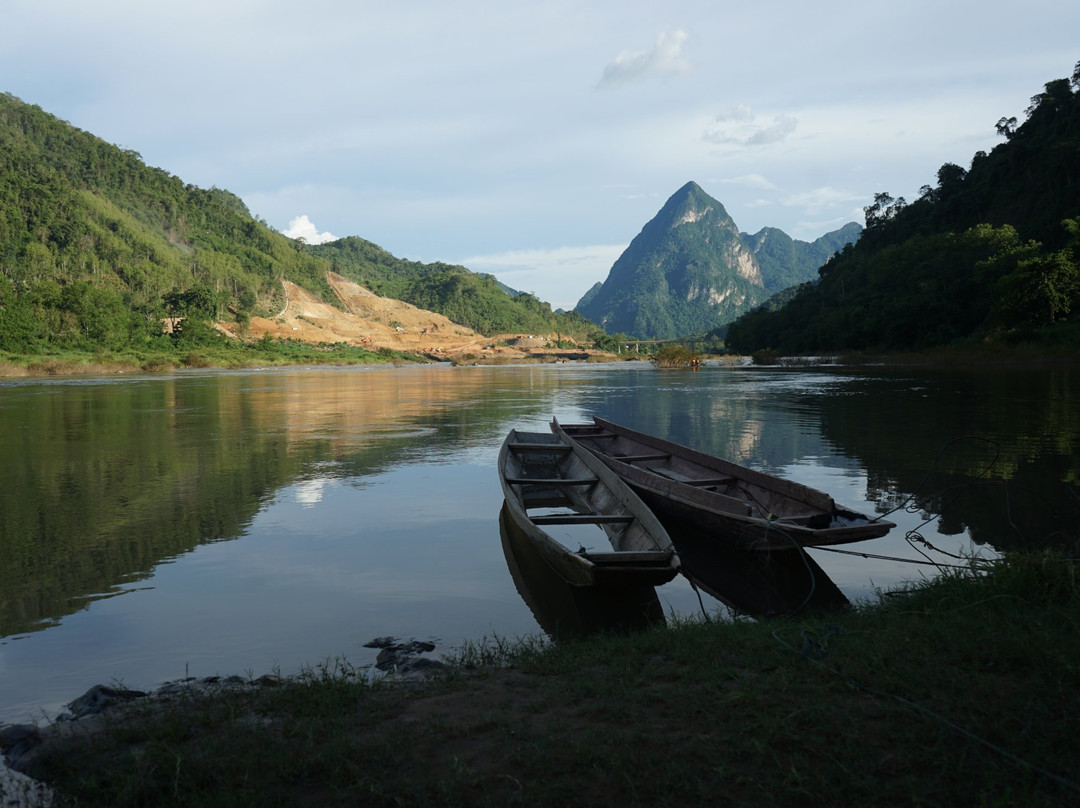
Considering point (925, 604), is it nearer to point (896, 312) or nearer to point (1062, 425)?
point (1062, 425)

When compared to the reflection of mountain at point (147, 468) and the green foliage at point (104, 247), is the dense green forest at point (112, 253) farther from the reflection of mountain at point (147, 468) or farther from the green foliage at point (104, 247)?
the reflection of mountain at point (147, 468)

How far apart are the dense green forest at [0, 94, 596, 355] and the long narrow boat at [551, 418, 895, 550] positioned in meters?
79.4

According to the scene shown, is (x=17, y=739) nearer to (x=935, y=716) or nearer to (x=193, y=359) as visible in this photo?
(x=935, y=716)

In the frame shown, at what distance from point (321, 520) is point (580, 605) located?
17.9 feet

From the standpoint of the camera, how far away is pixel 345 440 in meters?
20.9

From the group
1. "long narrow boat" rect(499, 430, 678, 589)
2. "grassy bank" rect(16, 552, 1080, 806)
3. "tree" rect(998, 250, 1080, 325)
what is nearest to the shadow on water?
"long narrow boat" rect(499, 430, 678, 589)

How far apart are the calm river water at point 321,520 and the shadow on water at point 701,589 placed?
228 millimetres

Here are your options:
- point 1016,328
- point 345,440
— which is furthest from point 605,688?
point 1016,328

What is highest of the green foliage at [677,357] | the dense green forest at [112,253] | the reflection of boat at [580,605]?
the dense green forest at [112,253]

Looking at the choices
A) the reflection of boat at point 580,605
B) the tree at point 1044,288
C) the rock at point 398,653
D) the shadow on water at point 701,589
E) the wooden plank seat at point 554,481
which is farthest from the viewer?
the tree at point 1044,288

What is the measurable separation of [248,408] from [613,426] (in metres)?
20.4

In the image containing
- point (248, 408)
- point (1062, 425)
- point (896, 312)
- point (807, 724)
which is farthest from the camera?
point (896, 312)

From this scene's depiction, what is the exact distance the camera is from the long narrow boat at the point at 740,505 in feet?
25.2

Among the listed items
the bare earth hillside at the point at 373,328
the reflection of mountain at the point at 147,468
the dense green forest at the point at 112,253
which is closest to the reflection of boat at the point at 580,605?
the reflection of mountain at the point at 147,468
